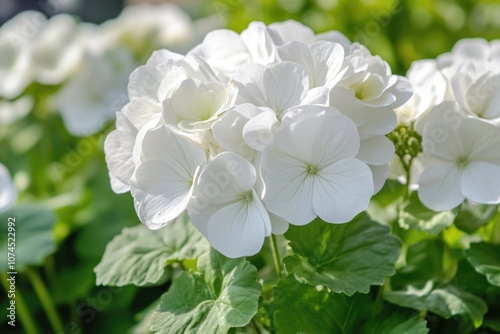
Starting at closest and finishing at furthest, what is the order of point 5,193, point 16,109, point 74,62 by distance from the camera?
point 5,193 → point 74,62 → point 16,109

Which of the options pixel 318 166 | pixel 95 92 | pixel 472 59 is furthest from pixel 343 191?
pixel 95 92

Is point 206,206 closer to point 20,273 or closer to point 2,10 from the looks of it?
→ point 20,273

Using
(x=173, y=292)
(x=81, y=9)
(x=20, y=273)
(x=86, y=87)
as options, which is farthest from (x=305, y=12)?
(x=81, y=9)

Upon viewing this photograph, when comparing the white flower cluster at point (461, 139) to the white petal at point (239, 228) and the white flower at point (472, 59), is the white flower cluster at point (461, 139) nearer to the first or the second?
the white flower at point (472, 59)

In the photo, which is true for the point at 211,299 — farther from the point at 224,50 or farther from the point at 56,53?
the point at 56,53

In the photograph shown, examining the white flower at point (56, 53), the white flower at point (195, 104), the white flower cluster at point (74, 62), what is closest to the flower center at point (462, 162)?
the white flower at point (195, 104)
